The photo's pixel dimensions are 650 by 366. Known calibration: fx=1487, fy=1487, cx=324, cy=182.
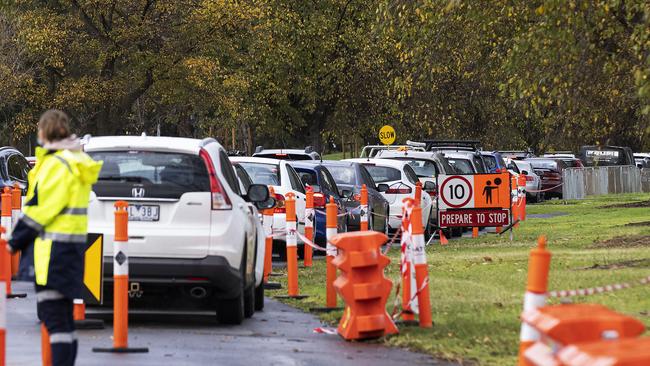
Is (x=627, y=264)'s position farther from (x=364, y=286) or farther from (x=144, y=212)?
(x=144, y=212)

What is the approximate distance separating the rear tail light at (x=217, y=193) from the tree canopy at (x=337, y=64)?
5.38m

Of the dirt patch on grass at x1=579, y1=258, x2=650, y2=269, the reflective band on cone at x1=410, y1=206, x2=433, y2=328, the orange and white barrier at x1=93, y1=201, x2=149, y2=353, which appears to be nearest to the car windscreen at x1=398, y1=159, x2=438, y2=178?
the dirt patch on grass at x1=579, y1=258, x2=650, y2=269

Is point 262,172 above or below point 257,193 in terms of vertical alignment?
above

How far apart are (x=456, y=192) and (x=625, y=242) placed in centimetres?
305

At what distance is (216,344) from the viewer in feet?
39.7

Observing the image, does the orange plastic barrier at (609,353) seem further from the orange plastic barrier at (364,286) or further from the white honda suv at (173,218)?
the white honda suv at (173,218)

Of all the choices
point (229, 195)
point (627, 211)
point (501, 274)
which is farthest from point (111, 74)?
point (229, 195)

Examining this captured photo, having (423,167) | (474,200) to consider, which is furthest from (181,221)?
(423,167)

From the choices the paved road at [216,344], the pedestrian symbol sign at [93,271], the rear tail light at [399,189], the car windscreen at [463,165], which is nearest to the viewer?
the paved road at [216,344]

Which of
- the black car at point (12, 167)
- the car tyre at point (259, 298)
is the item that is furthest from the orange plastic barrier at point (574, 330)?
the black car at point (12, 167)

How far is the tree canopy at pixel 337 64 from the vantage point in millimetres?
20750

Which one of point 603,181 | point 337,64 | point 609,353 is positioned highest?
point 337,64

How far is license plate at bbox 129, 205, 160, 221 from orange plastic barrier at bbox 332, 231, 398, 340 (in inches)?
69.5

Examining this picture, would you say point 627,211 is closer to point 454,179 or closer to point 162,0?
point 162,0
